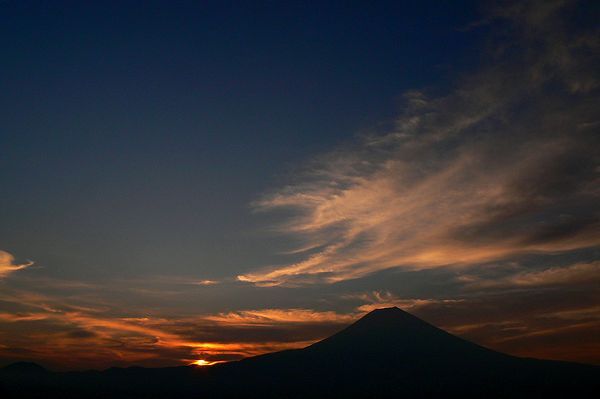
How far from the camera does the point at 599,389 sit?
17762 centimetres

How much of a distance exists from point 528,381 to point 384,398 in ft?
182

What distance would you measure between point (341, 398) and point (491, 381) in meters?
58.9

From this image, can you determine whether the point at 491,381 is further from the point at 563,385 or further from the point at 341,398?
the point at 341,398

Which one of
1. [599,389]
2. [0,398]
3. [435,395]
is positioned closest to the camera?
[0,398]

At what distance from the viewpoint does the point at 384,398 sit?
634 feet

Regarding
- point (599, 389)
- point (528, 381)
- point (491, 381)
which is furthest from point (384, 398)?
point (599, 389)

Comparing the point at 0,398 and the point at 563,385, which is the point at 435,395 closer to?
the point at 563,385

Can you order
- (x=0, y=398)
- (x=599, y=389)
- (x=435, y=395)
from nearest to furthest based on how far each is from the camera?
1. (x=0, y=398)
2. (x=599, y=389)
3. (x=435, y=395)

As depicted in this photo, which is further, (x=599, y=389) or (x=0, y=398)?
(x=599, y=389)

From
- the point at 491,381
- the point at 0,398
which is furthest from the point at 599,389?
the point at 0,398

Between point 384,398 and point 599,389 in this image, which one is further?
point 384,398

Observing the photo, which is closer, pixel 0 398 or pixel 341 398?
pixel 0 398

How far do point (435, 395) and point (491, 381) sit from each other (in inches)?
903

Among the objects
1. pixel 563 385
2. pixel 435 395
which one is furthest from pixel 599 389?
pixel 435 395
